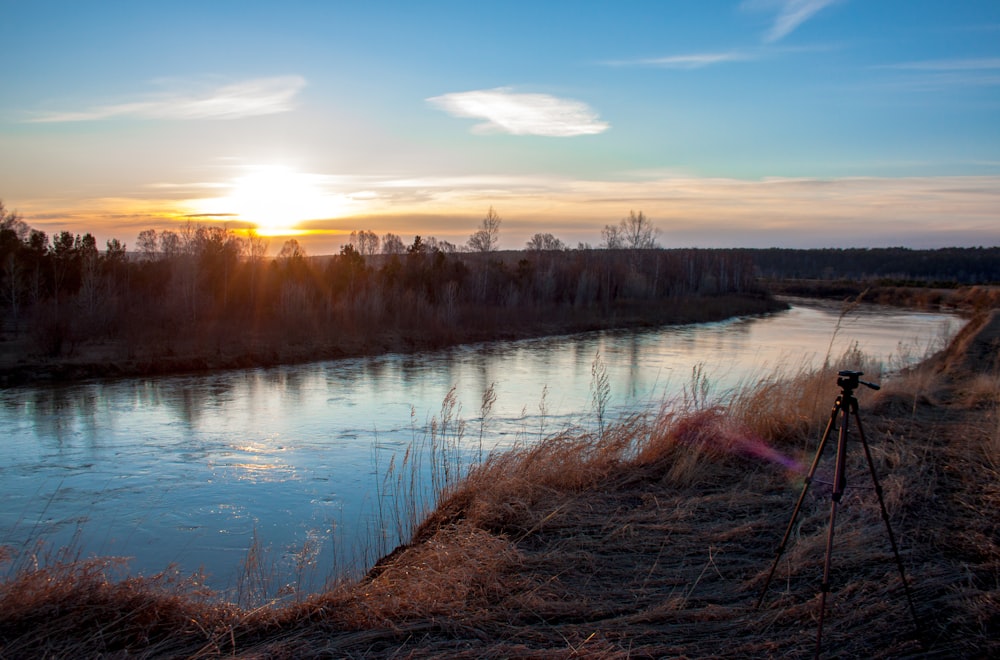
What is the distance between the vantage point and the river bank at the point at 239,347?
712 inches

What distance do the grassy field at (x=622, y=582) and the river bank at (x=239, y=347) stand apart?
1470 cm

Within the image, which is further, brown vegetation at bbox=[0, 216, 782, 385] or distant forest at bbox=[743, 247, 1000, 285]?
distant forest at bbox=[743, 247, 1000, 285]

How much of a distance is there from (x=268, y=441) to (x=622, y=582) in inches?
335

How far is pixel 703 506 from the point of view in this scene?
571 centimetres

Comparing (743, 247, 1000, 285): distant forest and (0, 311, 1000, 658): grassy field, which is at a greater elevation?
(743, 247, 1000, 285): distant forest

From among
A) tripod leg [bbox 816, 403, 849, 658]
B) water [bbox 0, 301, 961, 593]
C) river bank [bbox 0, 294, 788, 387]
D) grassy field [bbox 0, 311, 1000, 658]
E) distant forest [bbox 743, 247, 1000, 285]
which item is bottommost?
water [bbox 0, 301, 961, 593]

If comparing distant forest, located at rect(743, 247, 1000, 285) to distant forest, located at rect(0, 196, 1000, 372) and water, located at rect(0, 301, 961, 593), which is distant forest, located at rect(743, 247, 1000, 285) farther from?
water, located at rect(0, 301, 961, 593)

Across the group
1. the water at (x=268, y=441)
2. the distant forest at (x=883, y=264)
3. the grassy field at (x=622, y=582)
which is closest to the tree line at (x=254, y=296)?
the water at (x=268, y=441)

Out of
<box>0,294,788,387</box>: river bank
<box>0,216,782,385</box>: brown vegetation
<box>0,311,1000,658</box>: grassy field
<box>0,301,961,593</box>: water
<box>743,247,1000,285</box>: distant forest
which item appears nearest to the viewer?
<box>0,311,1000,658</box>: grassy field

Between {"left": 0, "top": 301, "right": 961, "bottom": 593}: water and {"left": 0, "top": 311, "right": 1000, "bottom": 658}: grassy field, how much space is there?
35.4 inches

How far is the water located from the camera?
23.3 feet

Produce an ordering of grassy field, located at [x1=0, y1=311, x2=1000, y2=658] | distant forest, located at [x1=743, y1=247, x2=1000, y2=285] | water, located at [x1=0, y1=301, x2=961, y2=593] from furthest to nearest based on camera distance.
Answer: distant forest, located at [x1=743, y1=247, x2=1000, y2=285] → water, located at [x1=0, y1=301, x2=961, y2=593] → grassy field, located at [x1=0, y1=311, x2=1000, y2=658]

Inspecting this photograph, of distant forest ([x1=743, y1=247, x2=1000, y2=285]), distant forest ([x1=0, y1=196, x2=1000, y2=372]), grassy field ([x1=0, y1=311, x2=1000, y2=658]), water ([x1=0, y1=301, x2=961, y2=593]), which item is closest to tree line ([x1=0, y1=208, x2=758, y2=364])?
distant forest ([x1=0, y1=196, x2=1000, y2=372])

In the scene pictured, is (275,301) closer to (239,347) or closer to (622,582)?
(239,347)
